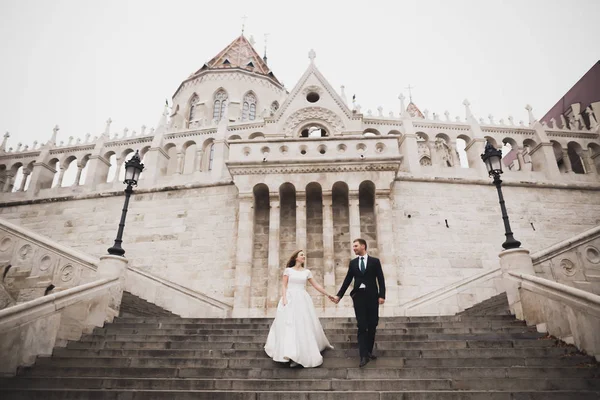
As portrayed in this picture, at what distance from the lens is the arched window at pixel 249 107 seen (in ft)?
84.6

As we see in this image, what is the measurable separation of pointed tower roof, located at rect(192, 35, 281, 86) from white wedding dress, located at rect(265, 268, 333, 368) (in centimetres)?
2423

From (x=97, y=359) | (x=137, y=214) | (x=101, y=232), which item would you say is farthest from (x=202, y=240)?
(x=97, y=359)

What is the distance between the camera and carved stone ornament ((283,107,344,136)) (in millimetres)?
15703

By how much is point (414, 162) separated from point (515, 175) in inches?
160

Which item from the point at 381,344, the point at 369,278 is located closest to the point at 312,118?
the point at 381,344

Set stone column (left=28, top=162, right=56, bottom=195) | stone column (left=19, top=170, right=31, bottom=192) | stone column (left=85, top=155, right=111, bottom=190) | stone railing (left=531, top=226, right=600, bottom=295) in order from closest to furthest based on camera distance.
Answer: stone railing (left=531, top=226, right=600, bottom=295) → stone column (left=85, top=155, right=111, bottom=190) → stone column (left=28, top=162, right=56, bottom=195) → stone column (left=19, top=170, right=31, bottom=192)

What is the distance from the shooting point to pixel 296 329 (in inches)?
201

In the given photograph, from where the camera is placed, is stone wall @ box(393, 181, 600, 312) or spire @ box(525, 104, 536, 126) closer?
stone wall @ box(393, 181, 600, 312)

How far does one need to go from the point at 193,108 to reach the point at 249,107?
12.2 ft

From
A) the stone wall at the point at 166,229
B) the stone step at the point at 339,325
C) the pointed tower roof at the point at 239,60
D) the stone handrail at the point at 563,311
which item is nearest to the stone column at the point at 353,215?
the stone wall at the point at 166,229

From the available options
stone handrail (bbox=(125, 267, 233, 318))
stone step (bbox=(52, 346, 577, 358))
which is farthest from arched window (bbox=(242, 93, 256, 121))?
stone step (bbox=(52, 346, 577, 358))

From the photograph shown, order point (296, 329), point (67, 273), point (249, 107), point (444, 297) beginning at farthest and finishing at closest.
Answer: point (249, 107), point (444, 297), point (67, 273), point (296, 329)

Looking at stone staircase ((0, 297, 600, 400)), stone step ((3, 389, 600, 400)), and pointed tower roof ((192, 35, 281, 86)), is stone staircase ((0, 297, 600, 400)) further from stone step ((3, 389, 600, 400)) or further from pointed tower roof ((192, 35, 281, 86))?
pointed tower roof ((192, 35, 281, 86))

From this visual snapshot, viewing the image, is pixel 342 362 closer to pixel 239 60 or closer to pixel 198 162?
pixel 198 162
